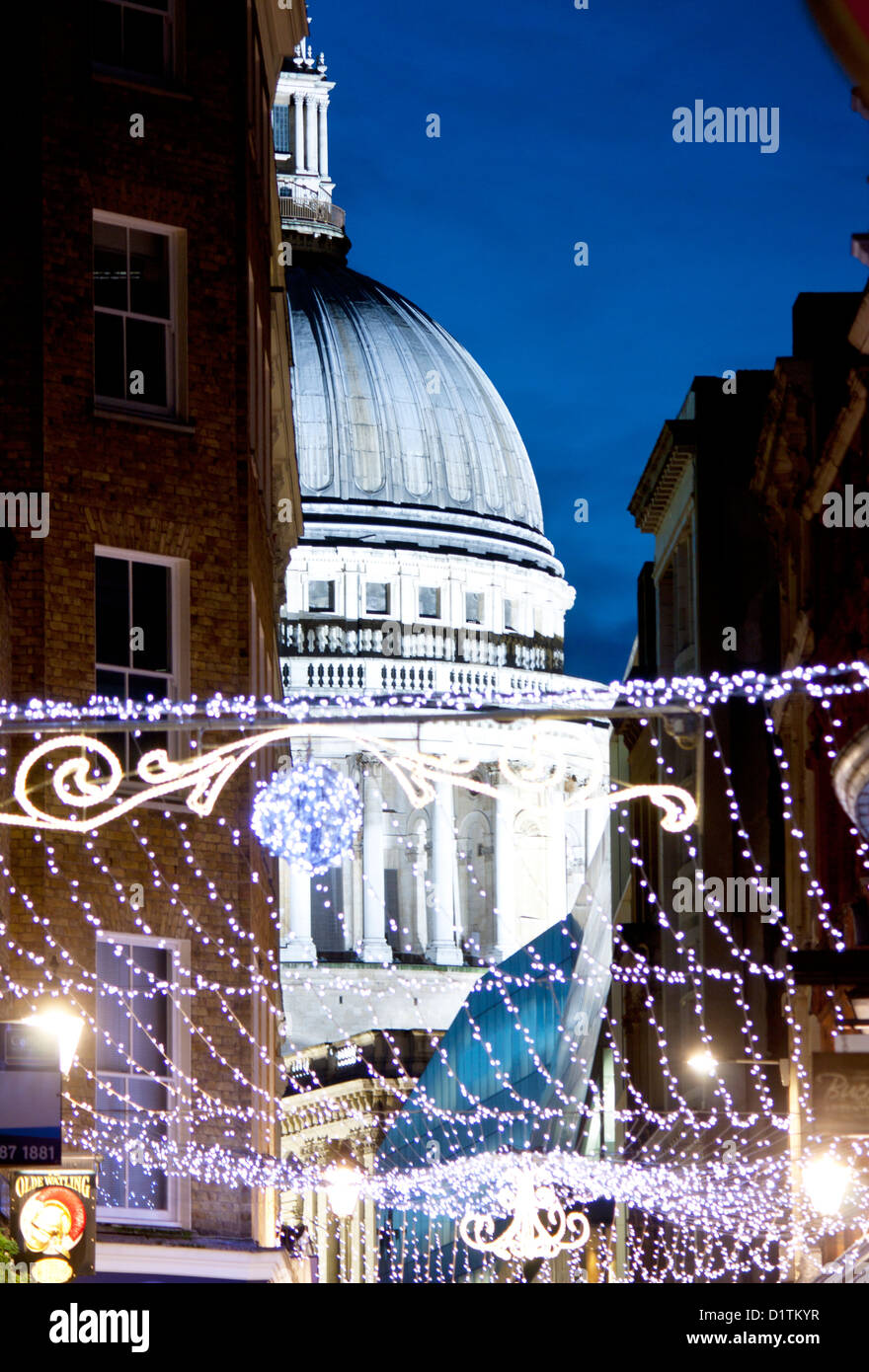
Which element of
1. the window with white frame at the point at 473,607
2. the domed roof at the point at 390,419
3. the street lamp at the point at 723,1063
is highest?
the domed roof at the point at 390,419

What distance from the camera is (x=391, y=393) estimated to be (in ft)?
395

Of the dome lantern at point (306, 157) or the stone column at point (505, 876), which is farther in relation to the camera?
the dome lantern at point (306, 157)

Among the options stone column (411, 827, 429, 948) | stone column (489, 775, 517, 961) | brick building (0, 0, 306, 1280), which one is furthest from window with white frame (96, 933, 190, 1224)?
stone column (411, 827, 429, 948)

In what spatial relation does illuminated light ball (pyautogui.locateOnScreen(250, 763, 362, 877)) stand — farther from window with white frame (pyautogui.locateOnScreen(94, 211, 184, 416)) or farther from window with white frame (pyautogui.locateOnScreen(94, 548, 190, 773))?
window with white frame (pyautogui.locateOnScreen(94, 211, 184, 416))

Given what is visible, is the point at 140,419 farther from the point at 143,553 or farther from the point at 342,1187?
the point at 342,1187

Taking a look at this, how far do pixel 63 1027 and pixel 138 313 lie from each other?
7949 millimetres

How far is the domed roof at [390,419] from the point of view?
118 m

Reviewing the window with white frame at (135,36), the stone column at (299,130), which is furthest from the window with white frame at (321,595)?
the window with white frame at (135,36)

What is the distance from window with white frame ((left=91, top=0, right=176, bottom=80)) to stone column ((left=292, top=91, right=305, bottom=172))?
359ft

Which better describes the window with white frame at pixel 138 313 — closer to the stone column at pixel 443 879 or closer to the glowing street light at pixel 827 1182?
the glowing street light at pixel 827 1182

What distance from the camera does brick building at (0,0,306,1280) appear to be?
23.2m

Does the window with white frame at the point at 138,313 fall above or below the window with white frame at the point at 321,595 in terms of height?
below

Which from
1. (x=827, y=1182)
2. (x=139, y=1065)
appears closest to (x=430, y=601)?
(x=827, y=1182)

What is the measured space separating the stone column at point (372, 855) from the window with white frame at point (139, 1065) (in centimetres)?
8419
